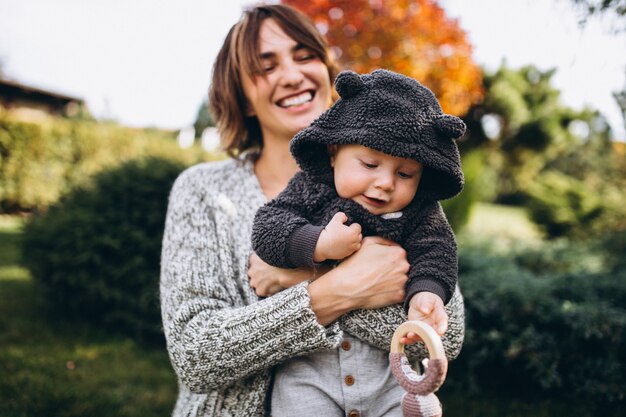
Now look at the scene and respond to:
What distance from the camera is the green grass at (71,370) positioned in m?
3.44

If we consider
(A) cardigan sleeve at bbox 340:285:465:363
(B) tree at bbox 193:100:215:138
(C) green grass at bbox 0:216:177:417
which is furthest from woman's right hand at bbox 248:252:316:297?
(B) tree at bbox 193:100:215:138

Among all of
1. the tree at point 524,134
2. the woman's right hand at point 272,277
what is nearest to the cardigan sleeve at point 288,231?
the woman's right hand at point 272,277

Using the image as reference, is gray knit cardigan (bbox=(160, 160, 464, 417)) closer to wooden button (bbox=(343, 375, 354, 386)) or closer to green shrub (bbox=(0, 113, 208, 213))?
wooden button (bbox=(343, 375, 354, 386))

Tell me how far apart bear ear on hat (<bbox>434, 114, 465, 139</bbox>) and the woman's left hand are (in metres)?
0.68

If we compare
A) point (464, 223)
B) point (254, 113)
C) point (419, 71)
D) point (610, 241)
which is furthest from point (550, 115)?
point (254, 113)

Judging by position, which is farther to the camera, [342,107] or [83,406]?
[83,406]

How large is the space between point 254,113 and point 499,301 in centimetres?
248

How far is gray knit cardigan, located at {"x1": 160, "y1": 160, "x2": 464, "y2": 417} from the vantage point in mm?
1670

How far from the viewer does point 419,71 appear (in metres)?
9.06

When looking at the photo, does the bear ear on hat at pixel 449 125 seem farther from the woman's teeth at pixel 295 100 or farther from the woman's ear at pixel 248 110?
the woman's ear at pixel 248 110

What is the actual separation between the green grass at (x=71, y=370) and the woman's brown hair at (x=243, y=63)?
2241 millimetres

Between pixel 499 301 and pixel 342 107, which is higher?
pixel 342 107

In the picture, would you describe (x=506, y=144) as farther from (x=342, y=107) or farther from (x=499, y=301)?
(x=342, y=107)

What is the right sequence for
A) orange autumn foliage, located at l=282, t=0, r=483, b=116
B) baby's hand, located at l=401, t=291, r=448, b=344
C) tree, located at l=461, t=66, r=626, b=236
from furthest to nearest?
tree, located at l=461, t=66, r=626, b=236 < orange autumn foliage, located at l=282, t=0, r=483, b=116 < baby's hand, located at l=401, t=291, r=448, b=344
